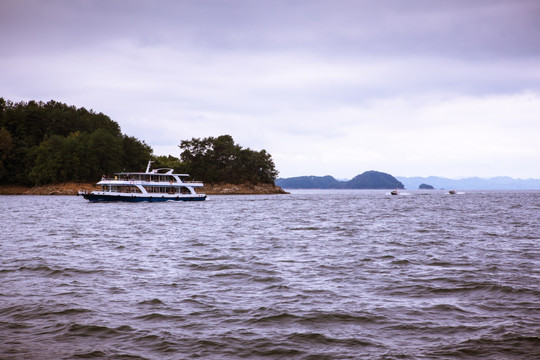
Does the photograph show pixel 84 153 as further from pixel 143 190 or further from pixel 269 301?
pixel 269 301

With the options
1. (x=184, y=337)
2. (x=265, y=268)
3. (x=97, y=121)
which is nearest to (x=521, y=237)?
(x=265, y=268)

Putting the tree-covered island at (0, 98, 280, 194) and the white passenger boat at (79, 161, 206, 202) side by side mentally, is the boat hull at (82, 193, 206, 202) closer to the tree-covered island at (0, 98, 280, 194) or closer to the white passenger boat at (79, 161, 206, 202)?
the white passenger boat at (79, 161, 206, 202)

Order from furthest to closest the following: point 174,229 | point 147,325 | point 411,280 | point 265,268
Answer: point 174,229, point 265,268, point 411,280, point 147,325

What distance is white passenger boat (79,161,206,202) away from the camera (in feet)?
273

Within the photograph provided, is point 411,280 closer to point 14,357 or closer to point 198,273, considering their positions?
point 198,273

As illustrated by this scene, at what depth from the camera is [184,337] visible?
10.3 metres

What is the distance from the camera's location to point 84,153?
442 feet

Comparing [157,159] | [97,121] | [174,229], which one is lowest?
[174,229]

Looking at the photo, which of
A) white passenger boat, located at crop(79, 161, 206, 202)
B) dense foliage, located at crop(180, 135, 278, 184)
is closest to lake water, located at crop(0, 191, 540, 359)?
white passenger boat, located at crop(79, 161, 206, 202)

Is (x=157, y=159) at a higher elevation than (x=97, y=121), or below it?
below

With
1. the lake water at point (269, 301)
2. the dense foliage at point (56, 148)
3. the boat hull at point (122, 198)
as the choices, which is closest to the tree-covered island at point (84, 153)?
the dense foliage at point (56, 148)

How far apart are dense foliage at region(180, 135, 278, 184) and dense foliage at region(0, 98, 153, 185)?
2133 centimetres

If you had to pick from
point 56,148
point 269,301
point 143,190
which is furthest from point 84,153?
point 269,301

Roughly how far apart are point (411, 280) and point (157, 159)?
6861 inches
